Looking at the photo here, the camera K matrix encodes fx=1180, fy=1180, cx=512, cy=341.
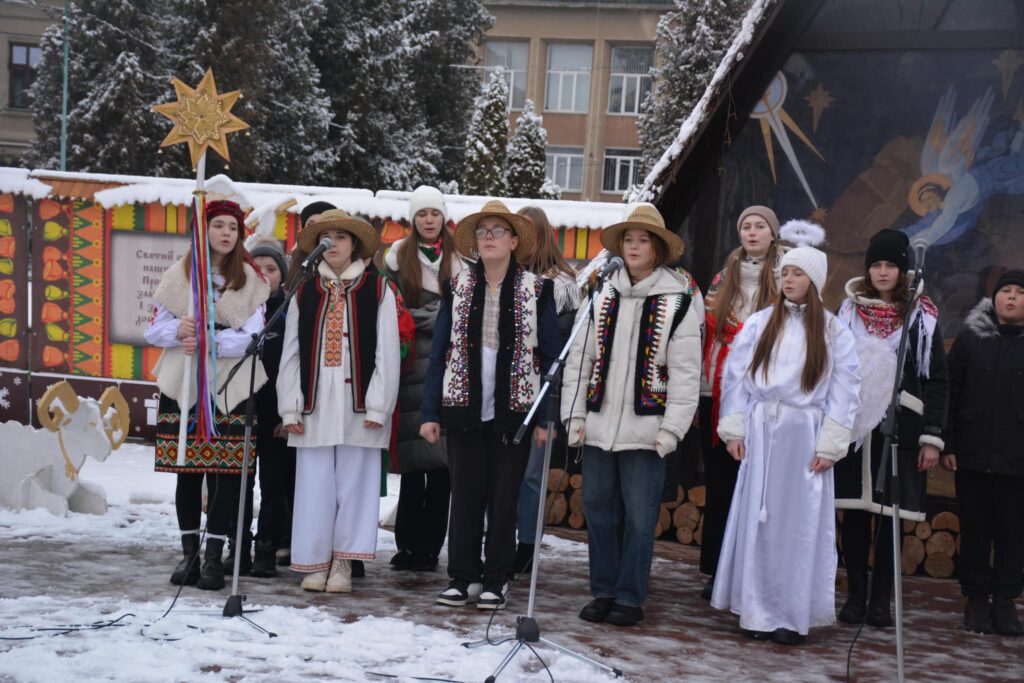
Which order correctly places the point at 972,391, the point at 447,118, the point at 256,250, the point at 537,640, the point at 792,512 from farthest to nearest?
1. the point at 447,118
2. the point at 256,250
3. the point at 972,391
4. the point at 792,512
5. the point at 537,640

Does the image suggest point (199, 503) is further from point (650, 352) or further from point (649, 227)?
point (649, 227)

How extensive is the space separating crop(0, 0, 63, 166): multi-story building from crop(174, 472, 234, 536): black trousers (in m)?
38.3

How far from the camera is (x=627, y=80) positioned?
4200cm

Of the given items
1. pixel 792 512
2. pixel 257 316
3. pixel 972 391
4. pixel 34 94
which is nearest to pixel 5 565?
pixel 257 316

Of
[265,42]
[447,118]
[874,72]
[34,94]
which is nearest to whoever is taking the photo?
[874,72]

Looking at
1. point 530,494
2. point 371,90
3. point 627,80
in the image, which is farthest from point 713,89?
point 627,80

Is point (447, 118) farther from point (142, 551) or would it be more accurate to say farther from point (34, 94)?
point (142, 551)

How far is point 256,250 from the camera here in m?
6.81

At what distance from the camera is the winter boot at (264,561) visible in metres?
6.23

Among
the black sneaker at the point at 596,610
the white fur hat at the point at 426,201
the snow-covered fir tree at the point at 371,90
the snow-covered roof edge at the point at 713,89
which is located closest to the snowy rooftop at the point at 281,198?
the snow-covered roof edge at the point at 713,89

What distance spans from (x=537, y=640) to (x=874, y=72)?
4.72 metres

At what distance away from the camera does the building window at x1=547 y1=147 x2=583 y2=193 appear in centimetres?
4222

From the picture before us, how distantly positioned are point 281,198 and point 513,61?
1317 inches

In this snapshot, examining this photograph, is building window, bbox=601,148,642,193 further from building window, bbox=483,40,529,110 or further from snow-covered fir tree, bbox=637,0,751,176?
snow-covered fir tree, bbox=637,0,751,176
